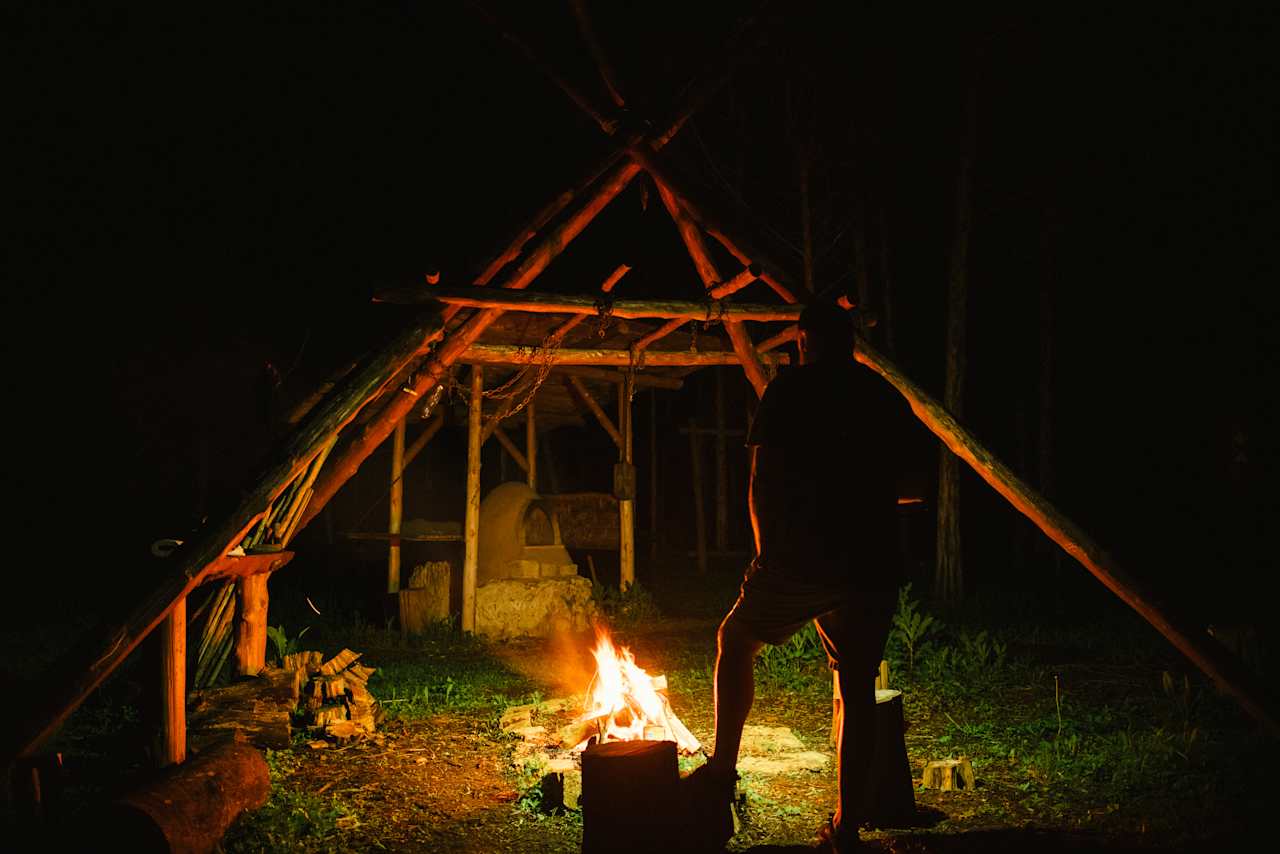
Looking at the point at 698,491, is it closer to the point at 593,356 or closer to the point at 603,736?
the point at 593,356

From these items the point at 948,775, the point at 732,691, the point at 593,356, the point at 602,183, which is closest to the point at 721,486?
the point at 593,356

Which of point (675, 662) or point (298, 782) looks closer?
point (298, 782)

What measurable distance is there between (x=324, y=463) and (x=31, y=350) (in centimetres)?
1107

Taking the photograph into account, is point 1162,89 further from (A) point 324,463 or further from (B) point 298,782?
(B) point 298,782

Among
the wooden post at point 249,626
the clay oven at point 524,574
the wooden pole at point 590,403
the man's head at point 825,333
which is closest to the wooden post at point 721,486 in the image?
the wooden pole at point 590,403

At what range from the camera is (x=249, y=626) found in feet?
21.9

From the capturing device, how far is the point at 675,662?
9.10 metres

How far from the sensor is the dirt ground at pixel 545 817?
3980 mm

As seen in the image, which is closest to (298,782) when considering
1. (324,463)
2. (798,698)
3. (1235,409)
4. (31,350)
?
(324,463)

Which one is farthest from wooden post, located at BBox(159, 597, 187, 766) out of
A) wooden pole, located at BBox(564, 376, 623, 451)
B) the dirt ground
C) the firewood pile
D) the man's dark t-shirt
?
wooden pole, located at BBox(564, 376, 623, 451)

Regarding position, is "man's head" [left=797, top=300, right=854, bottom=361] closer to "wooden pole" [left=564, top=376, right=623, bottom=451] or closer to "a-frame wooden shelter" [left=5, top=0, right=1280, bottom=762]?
"a-frame wooden shelter" [left=5, top=0, right=1280, bottom=762]

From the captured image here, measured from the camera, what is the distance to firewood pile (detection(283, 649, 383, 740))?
636 centimetres

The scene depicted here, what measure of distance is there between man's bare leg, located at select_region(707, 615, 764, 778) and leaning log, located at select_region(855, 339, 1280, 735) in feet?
7.05

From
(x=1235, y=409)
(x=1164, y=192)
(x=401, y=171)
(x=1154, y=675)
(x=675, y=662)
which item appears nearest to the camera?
(x=1154, y=675)
